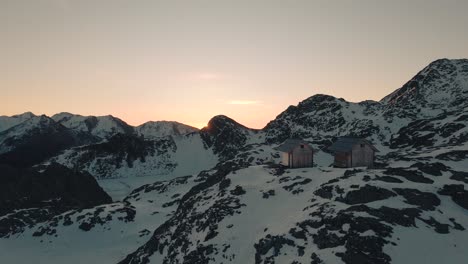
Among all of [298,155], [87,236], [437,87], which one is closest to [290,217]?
[298,155]

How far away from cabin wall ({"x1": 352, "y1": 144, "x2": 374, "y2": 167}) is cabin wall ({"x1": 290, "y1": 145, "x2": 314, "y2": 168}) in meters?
7.40

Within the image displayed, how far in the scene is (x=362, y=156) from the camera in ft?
190

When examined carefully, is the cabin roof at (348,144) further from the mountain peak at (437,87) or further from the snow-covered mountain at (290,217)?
the mountain peak at (437,87)

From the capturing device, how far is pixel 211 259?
37.9 metres

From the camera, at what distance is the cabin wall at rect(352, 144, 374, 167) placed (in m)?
57.6

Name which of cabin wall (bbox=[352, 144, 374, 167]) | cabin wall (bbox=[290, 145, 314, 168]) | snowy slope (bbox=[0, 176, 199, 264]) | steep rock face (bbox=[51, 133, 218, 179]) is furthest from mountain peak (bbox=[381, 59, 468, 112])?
snowy slope (bbox=[0, 176, 199, 264])

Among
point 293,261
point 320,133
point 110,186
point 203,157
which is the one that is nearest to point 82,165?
point 110,186

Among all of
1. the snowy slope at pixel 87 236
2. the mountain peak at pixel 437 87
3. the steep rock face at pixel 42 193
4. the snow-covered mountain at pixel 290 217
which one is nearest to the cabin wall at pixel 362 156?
the snow-covered mountain at pixel 290 217

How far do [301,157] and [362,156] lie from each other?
936 centimetres

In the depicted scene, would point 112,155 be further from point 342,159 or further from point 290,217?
point 290,217

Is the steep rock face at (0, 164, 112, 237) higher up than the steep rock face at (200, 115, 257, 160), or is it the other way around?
the steep rock face at (200, 115, 257, 160)

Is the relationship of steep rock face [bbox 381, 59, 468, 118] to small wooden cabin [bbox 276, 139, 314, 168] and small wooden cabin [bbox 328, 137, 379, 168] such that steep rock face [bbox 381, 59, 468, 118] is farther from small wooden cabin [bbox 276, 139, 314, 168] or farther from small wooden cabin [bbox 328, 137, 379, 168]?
small wooden cabin [bbox 276, 139, 314, 168]

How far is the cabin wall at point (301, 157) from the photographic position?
61.6 metres

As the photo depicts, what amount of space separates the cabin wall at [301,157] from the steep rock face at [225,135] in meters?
107
